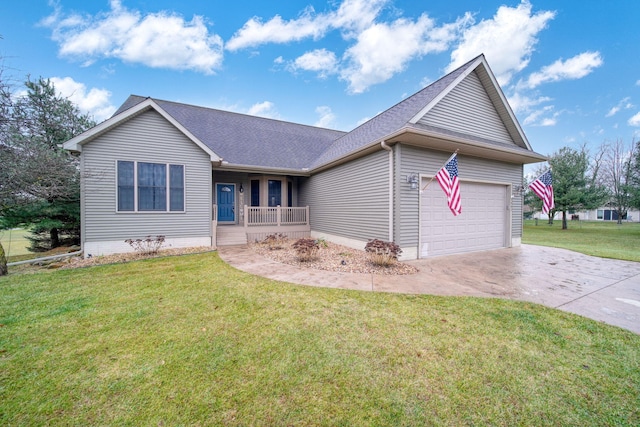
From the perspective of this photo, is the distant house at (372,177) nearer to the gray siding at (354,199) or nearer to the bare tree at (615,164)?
the gray siding at (354,199)

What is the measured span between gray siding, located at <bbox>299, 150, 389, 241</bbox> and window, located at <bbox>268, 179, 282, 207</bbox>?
1.77 meters

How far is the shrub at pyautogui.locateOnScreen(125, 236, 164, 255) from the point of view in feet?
26.1

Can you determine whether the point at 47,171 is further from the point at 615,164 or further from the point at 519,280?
the point at 615,164

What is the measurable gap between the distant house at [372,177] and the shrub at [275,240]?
27.8 inches

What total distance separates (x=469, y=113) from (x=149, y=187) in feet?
38.2

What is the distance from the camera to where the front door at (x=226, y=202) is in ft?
38.9

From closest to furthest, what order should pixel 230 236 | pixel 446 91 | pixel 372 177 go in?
pixel 446 91, pixel 372 177, pixel 230 236

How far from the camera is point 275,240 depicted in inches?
408

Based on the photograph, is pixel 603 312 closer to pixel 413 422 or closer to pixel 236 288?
pixel 413 422

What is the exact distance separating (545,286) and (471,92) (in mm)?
6747

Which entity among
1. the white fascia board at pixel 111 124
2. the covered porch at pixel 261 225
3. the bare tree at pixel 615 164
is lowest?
the covered porch at pixel 261 225

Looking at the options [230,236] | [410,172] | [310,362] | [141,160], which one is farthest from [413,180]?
[141,160]

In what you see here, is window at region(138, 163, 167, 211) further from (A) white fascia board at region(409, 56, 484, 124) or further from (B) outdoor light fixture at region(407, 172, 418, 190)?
(A) white fascia board at region(409, 56, 484, 124)

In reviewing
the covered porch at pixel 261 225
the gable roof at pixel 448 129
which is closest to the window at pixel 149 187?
the covered porch at pixel 261 225
